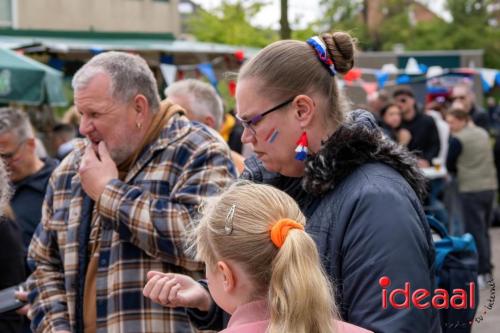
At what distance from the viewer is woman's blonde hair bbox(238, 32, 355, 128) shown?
2.32 metres

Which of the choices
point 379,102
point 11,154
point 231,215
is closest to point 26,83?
point 11,154

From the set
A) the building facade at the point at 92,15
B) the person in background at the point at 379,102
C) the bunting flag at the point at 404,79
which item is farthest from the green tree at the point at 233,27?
the person in background at the point at 379,102

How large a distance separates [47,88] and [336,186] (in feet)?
20.7

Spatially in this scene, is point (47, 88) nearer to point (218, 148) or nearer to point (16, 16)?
point (218, 148)

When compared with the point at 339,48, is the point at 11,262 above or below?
below

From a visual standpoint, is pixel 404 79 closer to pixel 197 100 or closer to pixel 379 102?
pixel 379 102

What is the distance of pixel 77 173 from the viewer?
10.7 feet

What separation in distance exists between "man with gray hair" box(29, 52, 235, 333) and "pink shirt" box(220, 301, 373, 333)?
108cm

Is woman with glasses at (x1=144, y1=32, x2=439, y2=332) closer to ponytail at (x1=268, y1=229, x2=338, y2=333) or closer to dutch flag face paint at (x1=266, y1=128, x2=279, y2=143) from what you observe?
dutch flag face paint at (x1=266, y1=128, x2=279, y2=143)

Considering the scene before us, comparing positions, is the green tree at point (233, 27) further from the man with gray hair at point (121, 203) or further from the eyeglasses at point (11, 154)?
the man with gray hair at point (121, 203)

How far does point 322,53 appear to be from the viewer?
236 centimetres

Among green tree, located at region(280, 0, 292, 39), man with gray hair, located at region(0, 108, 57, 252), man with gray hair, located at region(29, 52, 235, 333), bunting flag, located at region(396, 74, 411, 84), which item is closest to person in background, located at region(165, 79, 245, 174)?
man with gray hair, located at region(0, 108, 57, 252)

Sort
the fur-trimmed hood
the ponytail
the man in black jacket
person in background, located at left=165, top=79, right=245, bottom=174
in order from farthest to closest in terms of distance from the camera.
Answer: the man in black jacket
person in background, located at left=165, top=79, right=245, bottom=174
the fur-trimmed hood
the ponytail

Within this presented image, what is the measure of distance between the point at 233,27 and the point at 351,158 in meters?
22.3
